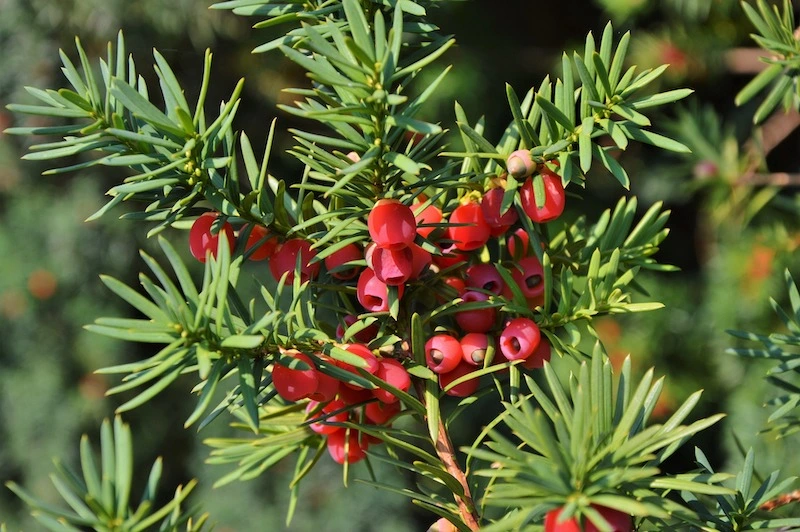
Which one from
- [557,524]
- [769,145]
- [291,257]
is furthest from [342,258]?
[769,145]

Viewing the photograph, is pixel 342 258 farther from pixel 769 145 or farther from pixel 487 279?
pixel 769 145

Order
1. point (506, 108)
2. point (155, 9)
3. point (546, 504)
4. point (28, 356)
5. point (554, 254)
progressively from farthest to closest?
point (506, 108), point (28, 356), point (155, 9), point (554, 254), point (546, 504)

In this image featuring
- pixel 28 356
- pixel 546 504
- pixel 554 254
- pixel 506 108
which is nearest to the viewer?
pixel 546 504

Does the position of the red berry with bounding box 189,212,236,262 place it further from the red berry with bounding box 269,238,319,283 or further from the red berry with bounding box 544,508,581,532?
the red berry with bounding box 544,508,581,532

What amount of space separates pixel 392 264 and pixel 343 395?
71mm

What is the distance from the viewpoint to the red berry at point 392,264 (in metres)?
0.30

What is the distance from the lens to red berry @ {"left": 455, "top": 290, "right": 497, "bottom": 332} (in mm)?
341

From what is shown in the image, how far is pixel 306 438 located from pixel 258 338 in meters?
0.15

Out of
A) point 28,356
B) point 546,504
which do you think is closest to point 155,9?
point 28,356

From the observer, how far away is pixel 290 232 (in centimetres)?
31

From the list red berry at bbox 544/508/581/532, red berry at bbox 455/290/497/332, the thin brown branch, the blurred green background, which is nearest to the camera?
red berry at bbox 544/508/581/532

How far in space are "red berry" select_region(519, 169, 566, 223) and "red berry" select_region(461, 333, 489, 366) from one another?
2.3 inches

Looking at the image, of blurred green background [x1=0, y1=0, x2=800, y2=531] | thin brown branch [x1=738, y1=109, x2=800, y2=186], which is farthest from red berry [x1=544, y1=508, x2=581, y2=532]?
blurred green background [x1=0, y1=0, x2=800, y2=531]

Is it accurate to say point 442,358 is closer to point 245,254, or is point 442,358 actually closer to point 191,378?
point 245,254
